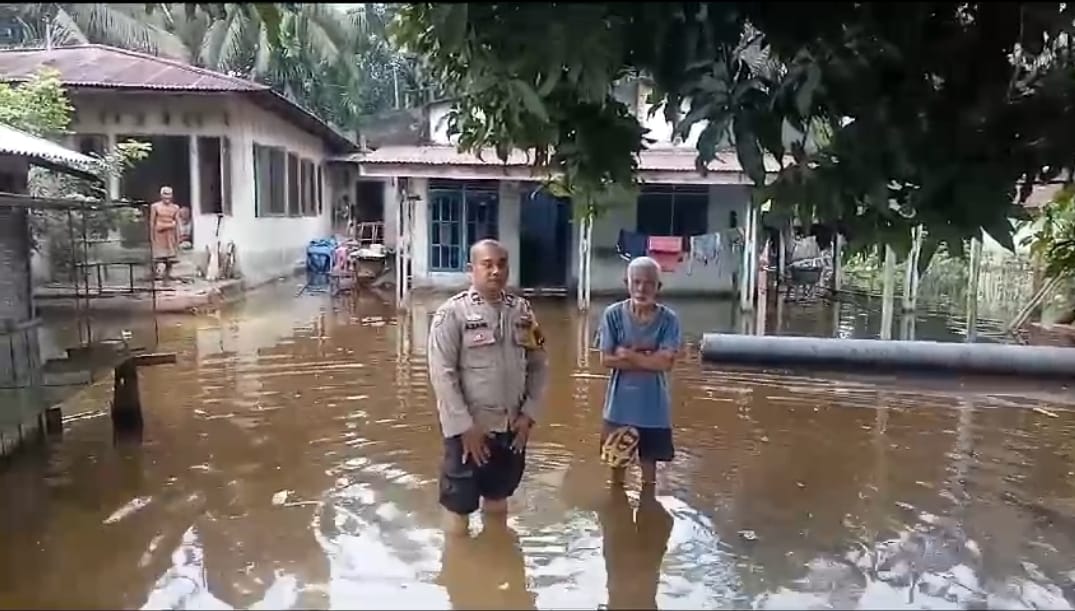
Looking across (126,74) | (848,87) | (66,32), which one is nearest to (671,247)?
(126,74)

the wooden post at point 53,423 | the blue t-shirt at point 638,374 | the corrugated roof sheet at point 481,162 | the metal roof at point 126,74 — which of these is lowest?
the wooden post at point 53,423

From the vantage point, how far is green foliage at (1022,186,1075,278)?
31.7 feet

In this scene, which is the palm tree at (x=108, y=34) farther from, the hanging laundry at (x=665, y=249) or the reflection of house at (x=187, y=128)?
the hanging laundry at (x=665, y=249)

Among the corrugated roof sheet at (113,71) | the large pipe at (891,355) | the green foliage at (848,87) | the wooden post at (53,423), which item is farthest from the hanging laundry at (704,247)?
the green foliage at (848,87)

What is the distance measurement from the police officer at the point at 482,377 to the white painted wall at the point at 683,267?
13.5 m

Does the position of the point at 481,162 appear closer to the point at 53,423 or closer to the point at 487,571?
the point at 53,423

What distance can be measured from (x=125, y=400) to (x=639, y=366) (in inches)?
166

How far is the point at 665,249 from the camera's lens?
17047 millimetres

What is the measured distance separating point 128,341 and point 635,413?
4.58m

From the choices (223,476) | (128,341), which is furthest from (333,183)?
(223,476)

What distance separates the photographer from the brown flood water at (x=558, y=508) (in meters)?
4.66

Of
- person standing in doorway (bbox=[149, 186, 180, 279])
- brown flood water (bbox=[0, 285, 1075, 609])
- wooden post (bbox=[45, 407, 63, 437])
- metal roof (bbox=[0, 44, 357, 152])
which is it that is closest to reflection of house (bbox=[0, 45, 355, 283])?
metal roof (bbox=[0, 44, 357, 152])

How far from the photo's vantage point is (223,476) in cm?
643

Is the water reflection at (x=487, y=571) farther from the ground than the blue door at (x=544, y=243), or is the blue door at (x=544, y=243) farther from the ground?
the blue door at (x=544, y=243)
